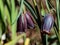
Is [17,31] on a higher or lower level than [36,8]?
lower

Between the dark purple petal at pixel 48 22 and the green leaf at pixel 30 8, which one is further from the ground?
the green leaf at pixel 30 8

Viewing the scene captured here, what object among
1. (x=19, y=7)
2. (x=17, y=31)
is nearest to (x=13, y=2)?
(x=19, y=7)

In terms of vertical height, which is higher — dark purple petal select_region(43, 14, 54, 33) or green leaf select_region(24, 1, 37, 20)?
green leaf select_region(24, 1, 37, 20)

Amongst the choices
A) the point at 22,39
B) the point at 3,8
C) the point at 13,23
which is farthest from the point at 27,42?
the point at 3,8

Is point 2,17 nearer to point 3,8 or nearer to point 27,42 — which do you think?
point 3,8

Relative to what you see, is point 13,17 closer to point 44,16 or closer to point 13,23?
point 13,23

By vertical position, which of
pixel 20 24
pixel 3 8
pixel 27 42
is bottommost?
pixel 27 42

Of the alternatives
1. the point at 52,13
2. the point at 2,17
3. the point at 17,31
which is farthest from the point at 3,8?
the point at 52,13
